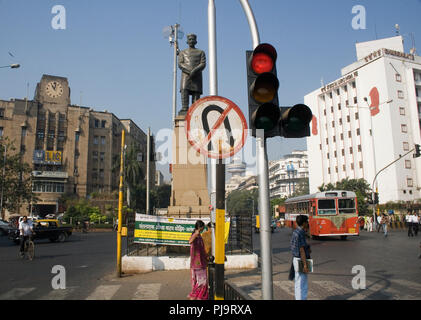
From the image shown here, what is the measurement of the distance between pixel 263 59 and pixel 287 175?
122953mm

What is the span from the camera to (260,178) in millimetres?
3758

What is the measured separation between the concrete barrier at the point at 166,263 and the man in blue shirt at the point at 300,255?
15.0 ft

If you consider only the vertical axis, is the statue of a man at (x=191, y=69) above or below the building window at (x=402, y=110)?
below

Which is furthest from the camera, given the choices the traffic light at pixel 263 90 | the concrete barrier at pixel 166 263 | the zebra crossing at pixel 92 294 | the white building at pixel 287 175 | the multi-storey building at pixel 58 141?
the white building at pixel 287 175

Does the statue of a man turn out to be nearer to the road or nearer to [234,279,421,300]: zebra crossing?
the road

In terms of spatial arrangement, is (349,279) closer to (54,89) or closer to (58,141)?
(58,141)

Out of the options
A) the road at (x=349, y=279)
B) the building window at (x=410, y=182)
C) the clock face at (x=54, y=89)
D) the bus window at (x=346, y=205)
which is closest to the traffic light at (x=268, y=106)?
the road at (x=349, y=279)

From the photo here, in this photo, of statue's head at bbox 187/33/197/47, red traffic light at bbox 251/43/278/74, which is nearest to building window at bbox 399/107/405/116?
statue's head at bbox 187/33/197/47

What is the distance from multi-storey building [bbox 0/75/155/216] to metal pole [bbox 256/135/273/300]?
189ft

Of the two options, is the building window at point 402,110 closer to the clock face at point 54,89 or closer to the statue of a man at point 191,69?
the statue of a man at point 191,69

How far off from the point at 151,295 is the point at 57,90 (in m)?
66.0

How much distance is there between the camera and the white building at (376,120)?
53719mm

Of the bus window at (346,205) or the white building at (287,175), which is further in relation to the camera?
the white building at (287,175)
